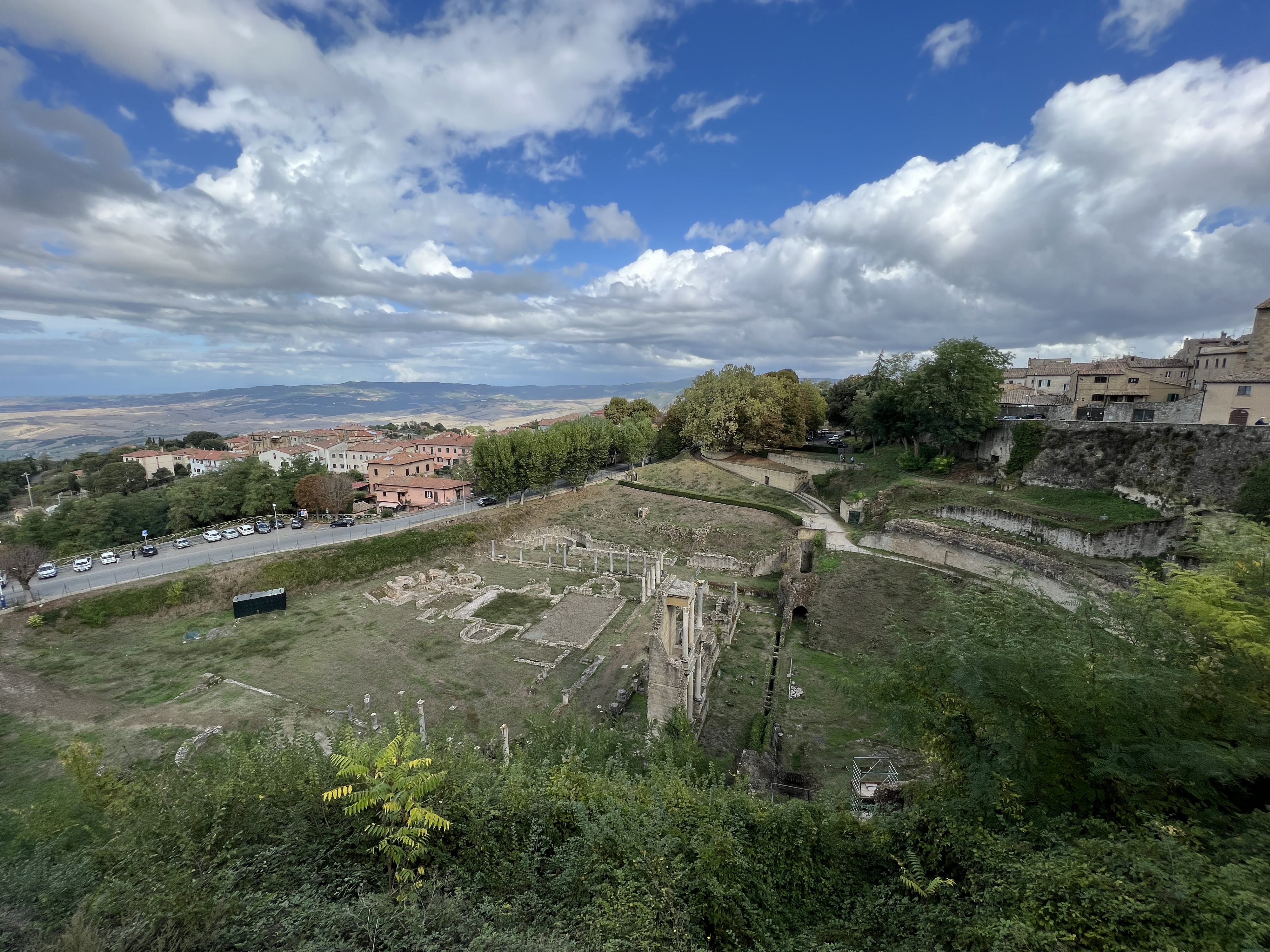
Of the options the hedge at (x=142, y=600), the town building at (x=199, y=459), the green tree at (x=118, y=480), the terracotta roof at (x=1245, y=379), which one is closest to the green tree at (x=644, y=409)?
the hedge at (x=142, y=600)

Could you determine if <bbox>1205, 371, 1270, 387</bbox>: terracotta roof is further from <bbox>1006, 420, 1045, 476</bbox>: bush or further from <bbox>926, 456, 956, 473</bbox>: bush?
<bbox>926, 456, 956, 473</bbox>: bush

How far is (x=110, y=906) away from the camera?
19.7 feet

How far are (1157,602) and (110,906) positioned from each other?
18.0 meters

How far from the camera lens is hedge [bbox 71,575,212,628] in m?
27.8

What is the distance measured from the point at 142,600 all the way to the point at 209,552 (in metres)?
8.54

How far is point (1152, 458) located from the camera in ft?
86.9

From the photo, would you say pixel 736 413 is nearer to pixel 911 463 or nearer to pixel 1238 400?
pixel 911 463

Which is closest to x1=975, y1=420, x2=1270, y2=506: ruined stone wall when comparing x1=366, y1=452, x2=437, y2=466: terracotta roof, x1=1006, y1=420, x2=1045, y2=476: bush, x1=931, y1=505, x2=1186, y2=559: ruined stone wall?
x1=1006, y1=420, x2=1045, y2=476: bush

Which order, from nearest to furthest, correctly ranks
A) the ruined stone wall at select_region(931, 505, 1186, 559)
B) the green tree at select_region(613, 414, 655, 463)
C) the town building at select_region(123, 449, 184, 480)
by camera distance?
the ruined stone wall at select_region(931, 505, 1186, 559)
the green tree at select_region(613, 414, 655, 463)
the town building at select_region(123, 449, 184, 480)

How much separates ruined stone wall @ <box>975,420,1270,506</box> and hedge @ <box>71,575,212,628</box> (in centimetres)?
5174

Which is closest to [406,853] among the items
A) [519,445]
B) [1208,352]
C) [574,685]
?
[574,685]

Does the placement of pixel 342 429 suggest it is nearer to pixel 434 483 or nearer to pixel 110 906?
pixel 434 483

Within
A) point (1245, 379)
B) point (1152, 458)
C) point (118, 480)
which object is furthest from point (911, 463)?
point (118, 480)

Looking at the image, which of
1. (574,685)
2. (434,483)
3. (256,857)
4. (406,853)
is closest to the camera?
(256,857)
